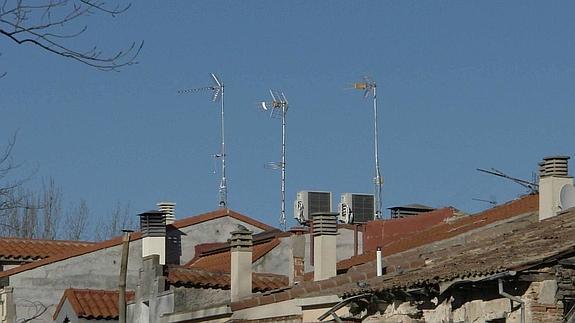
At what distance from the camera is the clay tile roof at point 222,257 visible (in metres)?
35.7

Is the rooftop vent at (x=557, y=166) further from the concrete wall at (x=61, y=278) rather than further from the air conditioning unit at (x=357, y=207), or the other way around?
the concrete wall at (x=61, y=278)

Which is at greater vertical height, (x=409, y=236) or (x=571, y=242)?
(x=409, y=236)

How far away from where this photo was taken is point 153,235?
36906mm

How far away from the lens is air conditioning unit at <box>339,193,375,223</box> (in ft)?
128

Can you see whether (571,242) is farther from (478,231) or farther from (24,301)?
(24,301)

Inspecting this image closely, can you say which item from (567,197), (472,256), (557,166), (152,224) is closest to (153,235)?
(152,224)

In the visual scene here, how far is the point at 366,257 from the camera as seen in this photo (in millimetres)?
31344

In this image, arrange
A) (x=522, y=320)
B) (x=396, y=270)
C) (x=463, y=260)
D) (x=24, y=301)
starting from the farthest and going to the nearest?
(x=24, y=301)
(x=396, y=270)
(x=463, y=260)
(x=522, y=320)

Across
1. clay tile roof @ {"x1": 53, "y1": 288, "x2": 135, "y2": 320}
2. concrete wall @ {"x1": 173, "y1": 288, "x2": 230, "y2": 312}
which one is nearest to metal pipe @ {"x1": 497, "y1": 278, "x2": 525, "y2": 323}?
concrete wall @ {"x1": 173, "y1": 288, "x2": 230, "y2": 312}

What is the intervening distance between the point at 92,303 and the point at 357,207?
8.56 m

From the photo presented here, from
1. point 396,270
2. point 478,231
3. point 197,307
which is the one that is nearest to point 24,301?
point 197,307

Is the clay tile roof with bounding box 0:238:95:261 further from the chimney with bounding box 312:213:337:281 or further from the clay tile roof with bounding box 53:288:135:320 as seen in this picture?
the chimney with bounding box 312:213:337:281

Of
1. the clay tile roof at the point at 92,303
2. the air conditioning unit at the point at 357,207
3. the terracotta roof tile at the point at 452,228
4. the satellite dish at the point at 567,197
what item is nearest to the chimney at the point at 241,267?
the terracotta roof tile at the point at 452,228

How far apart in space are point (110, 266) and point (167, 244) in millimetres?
1839
